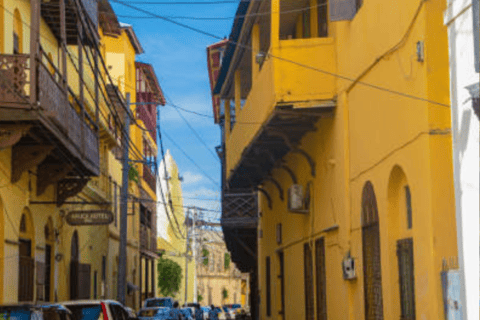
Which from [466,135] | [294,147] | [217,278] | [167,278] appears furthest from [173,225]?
[466,135]

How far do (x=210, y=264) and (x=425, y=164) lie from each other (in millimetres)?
100021

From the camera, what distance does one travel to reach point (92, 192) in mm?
29016

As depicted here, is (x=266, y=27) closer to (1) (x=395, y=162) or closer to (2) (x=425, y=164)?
(1) (x=395, y=162)

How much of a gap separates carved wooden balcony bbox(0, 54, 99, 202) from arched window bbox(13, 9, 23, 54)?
1.87 m

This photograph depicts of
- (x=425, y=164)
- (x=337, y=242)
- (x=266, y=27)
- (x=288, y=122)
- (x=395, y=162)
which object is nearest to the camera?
(x=425, y=164)

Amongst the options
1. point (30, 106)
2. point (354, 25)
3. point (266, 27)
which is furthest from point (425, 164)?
point (266, 27)

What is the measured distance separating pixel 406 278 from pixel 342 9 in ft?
16.1

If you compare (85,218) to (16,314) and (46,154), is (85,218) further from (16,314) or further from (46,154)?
(16,314)

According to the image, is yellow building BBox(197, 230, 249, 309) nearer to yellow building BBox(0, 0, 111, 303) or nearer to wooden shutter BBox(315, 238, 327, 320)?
yellow building BBox(0, 0, 111, 303)

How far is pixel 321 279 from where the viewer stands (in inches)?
695

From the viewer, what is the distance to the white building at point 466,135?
876 centimetres

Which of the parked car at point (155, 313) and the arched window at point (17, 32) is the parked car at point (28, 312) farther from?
the parked car at point (155, 313)

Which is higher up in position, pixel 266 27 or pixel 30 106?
pixel 266 27

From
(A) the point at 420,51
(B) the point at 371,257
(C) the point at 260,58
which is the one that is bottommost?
(B) the point at 371,257
